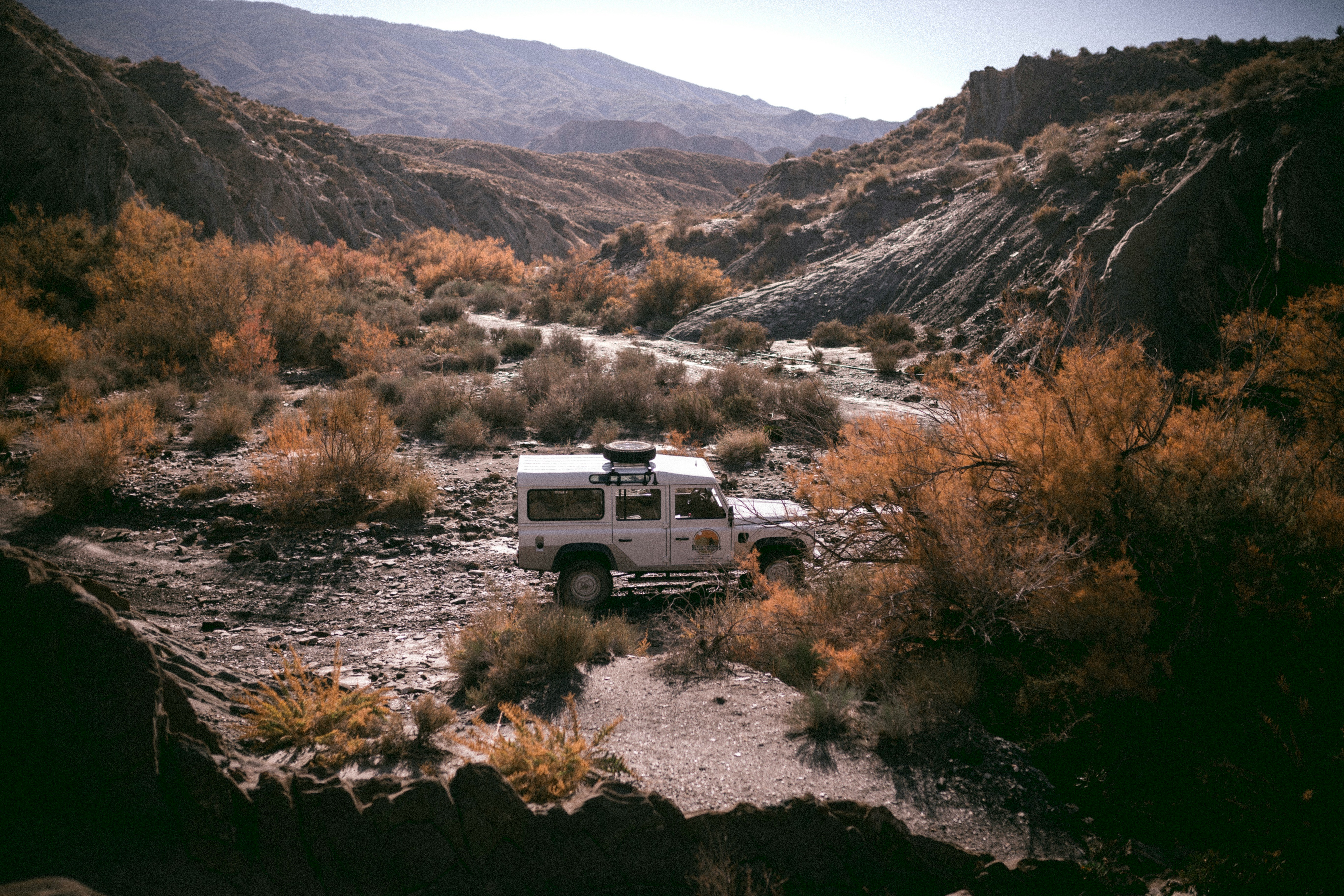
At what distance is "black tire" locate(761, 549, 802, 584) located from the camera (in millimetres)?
8055

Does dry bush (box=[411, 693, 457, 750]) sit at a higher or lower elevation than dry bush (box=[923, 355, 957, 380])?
lower

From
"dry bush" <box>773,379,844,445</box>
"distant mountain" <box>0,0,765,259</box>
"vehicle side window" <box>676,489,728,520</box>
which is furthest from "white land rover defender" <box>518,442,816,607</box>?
"distant mountain" <box>0,0,765,259</box>

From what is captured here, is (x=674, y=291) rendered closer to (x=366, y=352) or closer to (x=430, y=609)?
(x=366, y=352)

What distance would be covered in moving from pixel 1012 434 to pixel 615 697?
4.54 m

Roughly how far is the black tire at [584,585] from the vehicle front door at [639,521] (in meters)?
0.39

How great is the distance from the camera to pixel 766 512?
8562 mm

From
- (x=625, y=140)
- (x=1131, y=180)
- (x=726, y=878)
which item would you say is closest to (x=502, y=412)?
(x=726, y=878)

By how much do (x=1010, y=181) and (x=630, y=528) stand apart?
25.7m

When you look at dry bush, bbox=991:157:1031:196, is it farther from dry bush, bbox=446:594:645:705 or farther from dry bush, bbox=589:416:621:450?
dry bush, bbox=446:594:645:705

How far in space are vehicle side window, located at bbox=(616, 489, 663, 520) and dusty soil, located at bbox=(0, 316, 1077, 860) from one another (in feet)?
4.02

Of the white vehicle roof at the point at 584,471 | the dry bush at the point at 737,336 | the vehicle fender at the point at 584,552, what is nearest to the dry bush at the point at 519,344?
the dry bush at the point at 737,336

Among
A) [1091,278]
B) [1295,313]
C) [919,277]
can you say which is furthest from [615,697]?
[919,277]

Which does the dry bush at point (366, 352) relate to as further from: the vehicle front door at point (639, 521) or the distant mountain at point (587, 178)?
the distant mountain at point (587, 178)

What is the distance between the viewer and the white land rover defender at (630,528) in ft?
26.2
